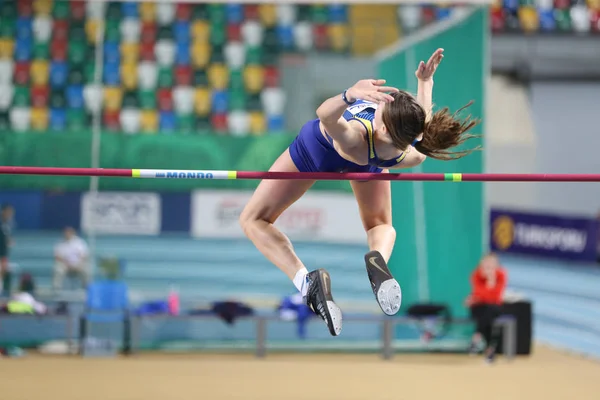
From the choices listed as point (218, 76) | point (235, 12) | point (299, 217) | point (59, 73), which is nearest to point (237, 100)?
point (218, 76)

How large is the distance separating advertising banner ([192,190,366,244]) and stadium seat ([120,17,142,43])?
1.88 meters

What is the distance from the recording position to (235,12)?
34.7 ft

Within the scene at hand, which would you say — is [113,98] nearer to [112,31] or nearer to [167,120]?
[167,120]

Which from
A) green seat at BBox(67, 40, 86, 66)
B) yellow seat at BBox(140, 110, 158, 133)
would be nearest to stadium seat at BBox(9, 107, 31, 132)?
green seat at BBox(67, 40, 86, 66)

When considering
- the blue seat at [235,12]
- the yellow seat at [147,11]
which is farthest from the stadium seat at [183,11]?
the blue seat at [235,12]

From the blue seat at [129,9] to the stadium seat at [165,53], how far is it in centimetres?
39

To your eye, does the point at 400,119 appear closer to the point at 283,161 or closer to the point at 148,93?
the point at 283,161

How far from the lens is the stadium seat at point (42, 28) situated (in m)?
9.76

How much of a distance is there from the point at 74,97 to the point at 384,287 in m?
6.53

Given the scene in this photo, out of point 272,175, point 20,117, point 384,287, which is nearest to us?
point 384,287

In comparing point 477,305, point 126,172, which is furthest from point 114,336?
point 126,172

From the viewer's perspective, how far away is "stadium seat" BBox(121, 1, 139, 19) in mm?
10042

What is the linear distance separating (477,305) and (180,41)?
4.10 m

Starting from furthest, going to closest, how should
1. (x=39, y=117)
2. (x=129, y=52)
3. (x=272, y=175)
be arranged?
(x=129, y=52), (x=39, y=117), (x=272, y=175)
